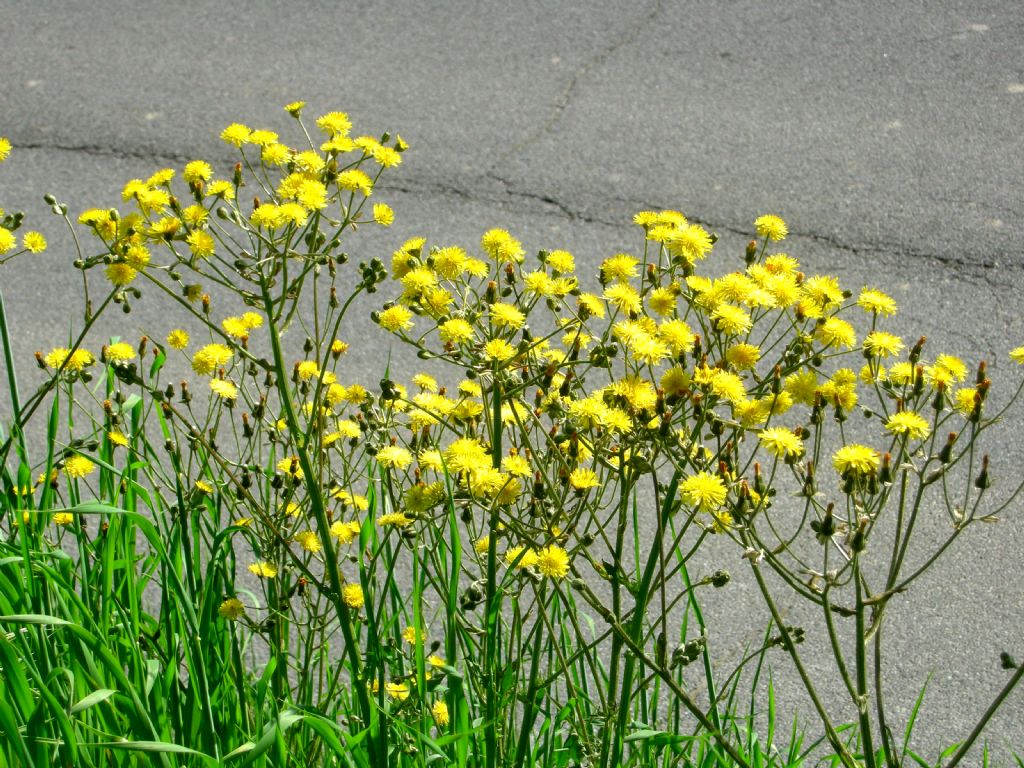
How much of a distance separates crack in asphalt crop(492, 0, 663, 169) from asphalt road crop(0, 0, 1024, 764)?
0.04 feet

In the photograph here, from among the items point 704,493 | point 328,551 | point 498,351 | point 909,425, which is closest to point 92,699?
point 328,551

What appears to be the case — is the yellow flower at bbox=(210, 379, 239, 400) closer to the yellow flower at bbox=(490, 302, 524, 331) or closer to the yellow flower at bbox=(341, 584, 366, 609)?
the yellow flower at bbox=(341, 584, 366, 609)

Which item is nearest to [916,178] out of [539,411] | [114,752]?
[539,411]

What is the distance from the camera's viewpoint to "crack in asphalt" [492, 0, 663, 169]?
5966mm

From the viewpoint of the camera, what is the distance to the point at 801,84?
6285 millimetres

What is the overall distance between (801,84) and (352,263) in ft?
8.20

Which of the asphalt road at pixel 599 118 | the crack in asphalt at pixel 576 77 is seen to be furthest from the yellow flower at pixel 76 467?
the crack in asphalt at pixel 576 77

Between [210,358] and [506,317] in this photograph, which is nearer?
[506,317]

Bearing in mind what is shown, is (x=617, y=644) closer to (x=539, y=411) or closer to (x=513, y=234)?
(x=539, y=411)

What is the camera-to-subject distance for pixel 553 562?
6.61ft

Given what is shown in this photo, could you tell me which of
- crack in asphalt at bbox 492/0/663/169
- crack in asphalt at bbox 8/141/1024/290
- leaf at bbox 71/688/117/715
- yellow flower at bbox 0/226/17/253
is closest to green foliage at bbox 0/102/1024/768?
leaf at bbox 71/688/117/715

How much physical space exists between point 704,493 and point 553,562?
0.90 ft

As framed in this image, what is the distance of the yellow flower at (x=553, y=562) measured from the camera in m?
2.00

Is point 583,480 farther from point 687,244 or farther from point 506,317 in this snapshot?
point 687,244
